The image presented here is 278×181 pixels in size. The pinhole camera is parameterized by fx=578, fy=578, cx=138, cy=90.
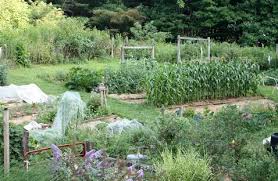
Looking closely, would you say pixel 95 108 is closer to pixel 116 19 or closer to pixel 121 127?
pixel 121 127

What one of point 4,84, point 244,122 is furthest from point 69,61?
point 244,122

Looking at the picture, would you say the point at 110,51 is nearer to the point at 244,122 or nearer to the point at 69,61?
the point at 69,61

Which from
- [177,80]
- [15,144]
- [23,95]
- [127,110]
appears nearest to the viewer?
[15,144]

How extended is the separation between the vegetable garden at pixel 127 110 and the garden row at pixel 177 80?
3 cm

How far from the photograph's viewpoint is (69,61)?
861 inches

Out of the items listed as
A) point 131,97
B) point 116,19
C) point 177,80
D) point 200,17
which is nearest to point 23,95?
point 131,97

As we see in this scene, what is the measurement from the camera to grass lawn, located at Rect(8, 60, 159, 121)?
38.5 feet

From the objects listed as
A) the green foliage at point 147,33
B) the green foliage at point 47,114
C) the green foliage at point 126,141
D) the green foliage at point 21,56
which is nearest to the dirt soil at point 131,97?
the green foliage at point 47,114

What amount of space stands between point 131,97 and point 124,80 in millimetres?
952

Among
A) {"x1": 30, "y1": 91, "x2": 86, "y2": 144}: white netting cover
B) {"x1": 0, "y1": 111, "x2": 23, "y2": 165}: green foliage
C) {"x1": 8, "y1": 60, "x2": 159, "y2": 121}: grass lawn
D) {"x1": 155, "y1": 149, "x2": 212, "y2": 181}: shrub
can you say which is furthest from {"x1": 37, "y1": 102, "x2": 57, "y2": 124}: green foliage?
{"x1": 155, "y1": 149, "x2": 212, "y2": 181}: shrub

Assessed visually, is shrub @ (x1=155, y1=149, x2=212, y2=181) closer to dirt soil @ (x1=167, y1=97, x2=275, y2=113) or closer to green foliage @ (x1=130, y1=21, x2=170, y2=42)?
dirt soil @ (x1=167, y1=97, x2=275, y2=113)

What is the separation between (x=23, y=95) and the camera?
13266mm

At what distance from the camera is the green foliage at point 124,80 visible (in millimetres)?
14773

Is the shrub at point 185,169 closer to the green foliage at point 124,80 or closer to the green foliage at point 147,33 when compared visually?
the green foliage at point 124,80
